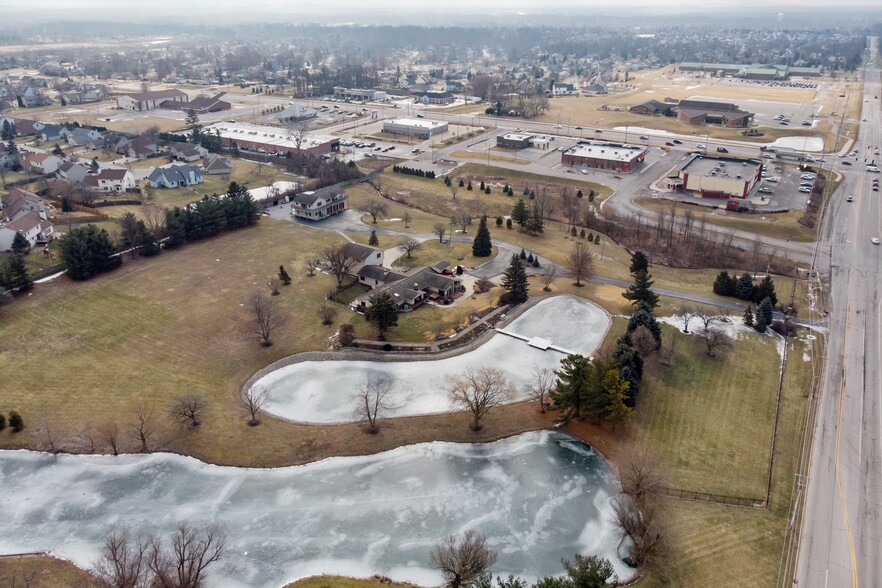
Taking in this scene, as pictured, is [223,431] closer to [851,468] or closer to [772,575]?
[772,575]

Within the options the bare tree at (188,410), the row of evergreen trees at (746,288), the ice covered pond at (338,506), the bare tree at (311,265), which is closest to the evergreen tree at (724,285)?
the row of evergreen trees at (746,288)

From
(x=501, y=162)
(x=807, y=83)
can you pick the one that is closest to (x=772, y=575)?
(x=501, y=162)

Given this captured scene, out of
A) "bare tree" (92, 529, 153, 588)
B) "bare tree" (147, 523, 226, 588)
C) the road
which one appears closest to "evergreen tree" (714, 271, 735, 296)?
the road

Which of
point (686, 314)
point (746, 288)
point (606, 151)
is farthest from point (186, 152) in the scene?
point (746, 288)

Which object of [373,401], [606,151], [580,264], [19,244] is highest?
[606,151]

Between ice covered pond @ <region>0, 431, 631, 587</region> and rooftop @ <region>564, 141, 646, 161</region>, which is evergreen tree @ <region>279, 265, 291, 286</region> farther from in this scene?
rooftop @ <region>564, 141, 646, 161</region>

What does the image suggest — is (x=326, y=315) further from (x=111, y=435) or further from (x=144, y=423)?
(x=111, y=435)
